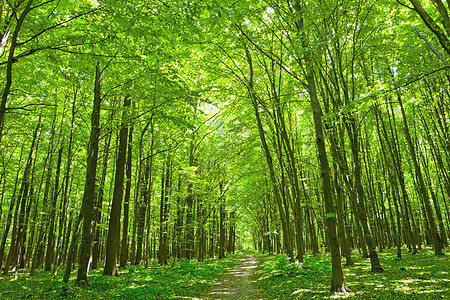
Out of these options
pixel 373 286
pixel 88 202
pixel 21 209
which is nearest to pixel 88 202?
pixel 88 202

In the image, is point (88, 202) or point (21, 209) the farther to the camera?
point (21, 209)

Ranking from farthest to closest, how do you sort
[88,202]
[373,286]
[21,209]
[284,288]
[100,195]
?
[100,195]
[21,209]
[88,202]
[284,288]
[373,286]

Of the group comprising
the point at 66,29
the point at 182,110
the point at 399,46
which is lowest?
the point at 182,110

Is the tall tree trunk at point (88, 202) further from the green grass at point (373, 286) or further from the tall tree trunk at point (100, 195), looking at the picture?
the green grass at point (373, 286)

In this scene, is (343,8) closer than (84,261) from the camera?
Yes

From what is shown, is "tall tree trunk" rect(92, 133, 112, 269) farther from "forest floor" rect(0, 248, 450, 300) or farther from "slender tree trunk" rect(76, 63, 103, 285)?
"forest floor" rect(0, 248, 450, 300)

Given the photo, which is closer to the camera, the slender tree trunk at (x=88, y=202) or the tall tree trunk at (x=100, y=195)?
the slender tree trunk at (x=88, y=202)

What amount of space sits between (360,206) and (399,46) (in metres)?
7.51

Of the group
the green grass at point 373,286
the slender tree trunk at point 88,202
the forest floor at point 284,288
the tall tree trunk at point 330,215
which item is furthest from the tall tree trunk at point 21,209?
the tall tree trunk at point 330,215

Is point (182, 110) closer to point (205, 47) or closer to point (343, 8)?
point (205, 47)

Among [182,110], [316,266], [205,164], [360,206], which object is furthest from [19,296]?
[205,164]

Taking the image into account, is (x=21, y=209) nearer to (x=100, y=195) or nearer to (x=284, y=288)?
(x=100, y=195)

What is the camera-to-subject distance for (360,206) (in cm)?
1062

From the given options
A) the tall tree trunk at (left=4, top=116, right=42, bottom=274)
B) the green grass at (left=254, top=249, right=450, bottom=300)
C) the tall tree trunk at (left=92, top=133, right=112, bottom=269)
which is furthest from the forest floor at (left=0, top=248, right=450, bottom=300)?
the tall tree trunk at (left=4, top=116, right=42, bottom=274)
